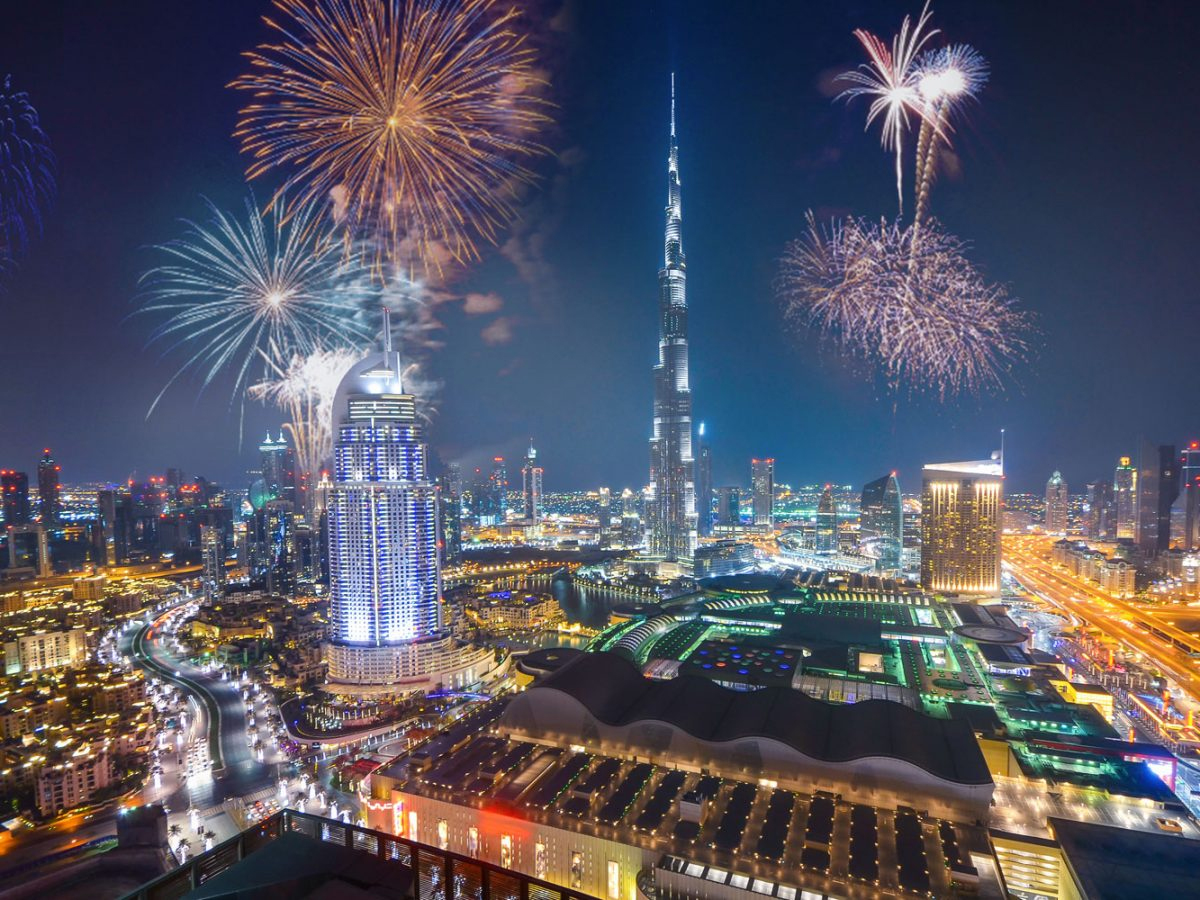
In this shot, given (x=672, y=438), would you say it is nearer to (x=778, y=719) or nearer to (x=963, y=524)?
(x=963, y=524)

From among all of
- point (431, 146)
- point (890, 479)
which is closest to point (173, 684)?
point (431, 146)

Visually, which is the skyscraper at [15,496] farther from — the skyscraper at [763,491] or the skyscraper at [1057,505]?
the skyscraper at [1057,505]

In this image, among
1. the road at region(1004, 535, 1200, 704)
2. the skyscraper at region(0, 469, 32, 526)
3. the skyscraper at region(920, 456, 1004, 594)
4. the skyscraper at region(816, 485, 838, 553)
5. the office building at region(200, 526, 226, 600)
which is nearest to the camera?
the road at region(1004, 535, 1200, 704)

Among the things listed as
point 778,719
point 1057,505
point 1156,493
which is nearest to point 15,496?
point 778,719

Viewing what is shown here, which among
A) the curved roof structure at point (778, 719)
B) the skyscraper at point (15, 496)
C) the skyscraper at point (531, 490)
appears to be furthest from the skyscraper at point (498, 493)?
the curved roof structure at point (778, 719)

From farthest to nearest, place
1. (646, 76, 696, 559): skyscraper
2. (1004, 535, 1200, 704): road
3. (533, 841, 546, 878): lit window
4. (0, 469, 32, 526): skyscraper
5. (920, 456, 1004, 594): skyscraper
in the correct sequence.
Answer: (646, 76, 696, 559): skyscraper < (0, 469, 32, 526): skyscraper < (920, 456, 1004, 594): skyscraper < (1004, 535, 1200, 704): road < (533, 841, 546, 878): lit window

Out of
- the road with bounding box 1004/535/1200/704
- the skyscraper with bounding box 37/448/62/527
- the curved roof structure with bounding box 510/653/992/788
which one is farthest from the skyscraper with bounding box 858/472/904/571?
the skyscraper with bounding box 37/448/62/527

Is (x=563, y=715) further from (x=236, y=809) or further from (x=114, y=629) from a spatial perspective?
(x=114, y=629)

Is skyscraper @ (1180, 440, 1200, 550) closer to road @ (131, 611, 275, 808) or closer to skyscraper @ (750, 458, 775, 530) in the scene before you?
skyscraper @ (750, 458, 775, 530)
